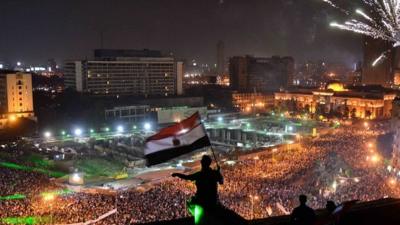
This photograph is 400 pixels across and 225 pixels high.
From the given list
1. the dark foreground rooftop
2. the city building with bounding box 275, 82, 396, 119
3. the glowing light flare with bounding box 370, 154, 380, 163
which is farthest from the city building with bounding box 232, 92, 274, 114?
the dark foreground rooftop

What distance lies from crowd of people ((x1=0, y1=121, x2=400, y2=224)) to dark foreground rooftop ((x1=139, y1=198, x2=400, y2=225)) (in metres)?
7.04

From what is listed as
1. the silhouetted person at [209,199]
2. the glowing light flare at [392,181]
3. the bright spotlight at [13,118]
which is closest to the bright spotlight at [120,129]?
the bright spotlight at [13,118]

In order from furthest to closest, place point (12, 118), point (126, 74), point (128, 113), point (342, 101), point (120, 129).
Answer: point (126, 74) < point (342, 101) < point (128, 113) < point (12, 118) < point (120, 129)

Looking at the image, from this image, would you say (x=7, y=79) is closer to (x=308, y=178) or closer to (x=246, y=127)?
(x=246, y=127)

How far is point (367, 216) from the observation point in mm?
5914

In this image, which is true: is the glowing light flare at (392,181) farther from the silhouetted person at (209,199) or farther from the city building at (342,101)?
the city building at (342,101)

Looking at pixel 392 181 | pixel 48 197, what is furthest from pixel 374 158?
pixel 48 197

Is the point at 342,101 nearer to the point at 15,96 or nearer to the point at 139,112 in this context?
the point at 139,112

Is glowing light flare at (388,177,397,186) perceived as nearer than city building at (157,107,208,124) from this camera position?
Yes

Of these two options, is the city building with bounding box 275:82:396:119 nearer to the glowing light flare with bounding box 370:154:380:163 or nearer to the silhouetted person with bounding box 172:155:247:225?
the glowing light flare with bounding box 370:154:380:163

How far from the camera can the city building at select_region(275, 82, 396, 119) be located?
154ft

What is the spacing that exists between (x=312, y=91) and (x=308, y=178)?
37641 millimetres

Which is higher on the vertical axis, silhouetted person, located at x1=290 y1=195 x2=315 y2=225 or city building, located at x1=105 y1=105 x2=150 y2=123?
silhouetted person, located at x1=290 y1=195 x2=315 y2=225

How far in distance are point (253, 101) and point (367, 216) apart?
2317 inches
